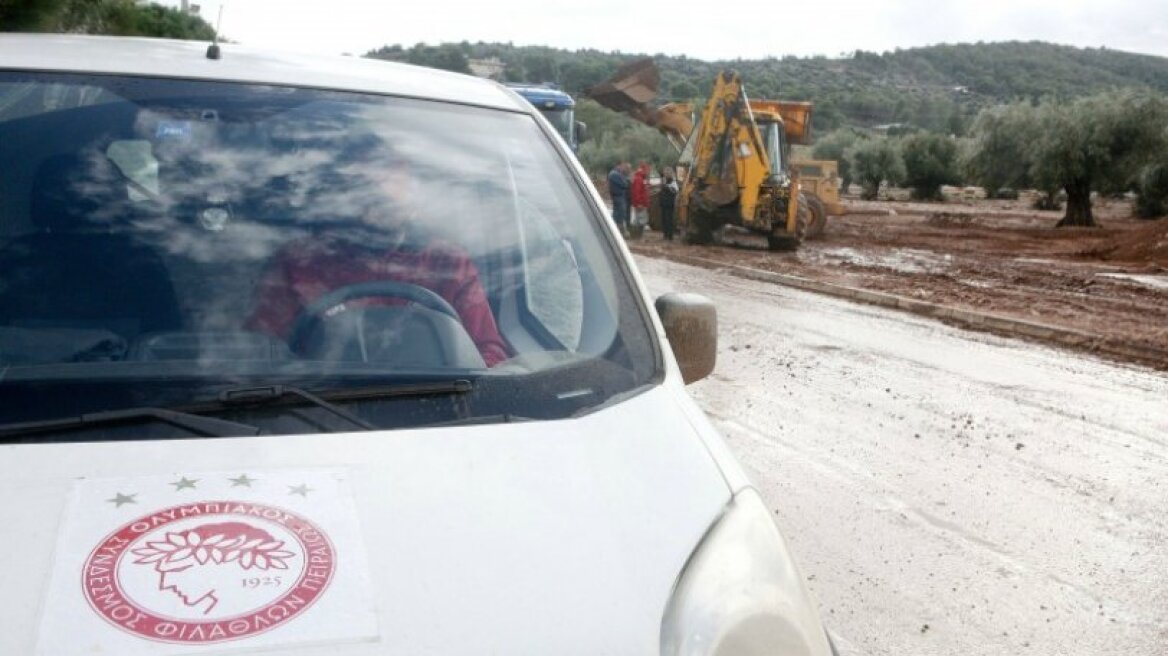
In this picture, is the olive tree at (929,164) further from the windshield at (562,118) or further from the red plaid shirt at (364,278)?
the red plaid shirt at (364,278)

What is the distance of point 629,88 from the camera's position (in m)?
25.9

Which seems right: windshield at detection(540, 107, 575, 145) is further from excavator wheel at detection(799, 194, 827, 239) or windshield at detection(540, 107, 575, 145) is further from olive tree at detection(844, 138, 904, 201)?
olive tree at detection(844, 138, 904, 201)

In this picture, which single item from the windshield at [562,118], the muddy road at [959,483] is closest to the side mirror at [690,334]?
the muddy road at [959,483]

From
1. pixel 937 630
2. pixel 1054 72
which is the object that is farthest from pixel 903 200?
pixel 1054 72

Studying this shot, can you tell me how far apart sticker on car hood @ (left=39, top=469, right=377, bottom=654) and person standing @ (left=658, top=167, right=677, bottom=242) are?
23.3m

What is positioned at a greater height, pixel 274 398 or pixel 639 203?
pixel 274 398

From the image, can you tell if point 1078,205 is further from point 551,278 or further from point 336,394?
point 336,394

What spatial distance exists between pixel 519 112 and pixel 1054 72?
5327 inches

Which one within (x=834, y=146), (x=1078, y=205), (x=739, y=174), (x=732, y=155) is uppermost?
(x=732, y=155)

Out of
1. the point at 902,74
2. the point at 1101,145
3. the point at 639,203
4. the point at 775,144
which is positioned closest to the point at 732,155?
the point at 775,144

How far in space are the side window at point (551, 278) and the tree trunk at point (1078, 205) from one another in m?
30.9

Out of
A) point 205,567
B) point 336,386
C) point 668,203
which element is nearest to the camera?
point 205,567

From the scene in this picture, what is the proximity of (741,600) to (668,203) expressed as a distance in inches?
922

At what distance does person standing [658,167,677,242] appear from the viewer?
82.2 feet
